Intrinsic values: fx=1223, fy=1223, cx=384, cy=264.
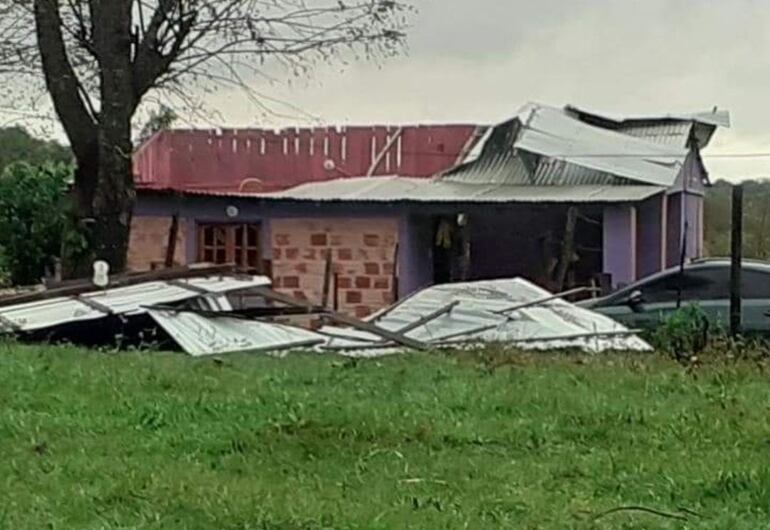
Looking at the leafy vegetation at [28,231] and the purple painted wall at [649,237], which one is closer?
the purple painted wall at [649,237]

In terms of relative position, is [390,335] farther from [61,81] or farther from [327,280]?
[327,280]

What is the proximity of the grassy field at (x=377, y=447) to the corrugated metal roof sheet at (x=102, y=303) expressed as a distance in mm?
3126

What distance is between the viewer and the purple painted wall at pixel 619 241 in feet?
67.3

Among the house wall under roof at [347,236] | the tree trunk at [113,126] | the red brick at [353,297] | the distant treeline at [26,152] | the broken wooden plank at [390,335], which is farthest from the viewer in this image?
the distant treeline at [26,152]

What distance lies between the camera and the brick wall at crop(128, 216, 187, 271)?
22469mm

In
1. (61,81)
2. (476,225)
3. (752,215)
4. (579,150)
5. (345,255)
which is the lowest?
(345,255)

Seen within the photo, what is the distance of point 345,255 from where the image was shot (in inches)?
881

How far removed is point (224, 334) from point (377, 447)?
6724 millimetres

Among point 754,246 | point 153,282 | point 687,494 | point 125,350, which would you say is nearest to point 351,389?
point 687,494

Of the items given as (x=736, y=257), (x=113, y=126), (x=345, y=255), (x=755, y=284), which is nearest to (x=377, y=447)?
(x=736, y=257)

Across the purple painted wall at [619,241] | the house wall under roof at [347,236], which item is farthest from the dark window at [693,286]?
the house wall under roof at [347,236]

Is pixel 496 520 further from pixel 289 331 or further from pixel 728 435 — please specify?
pixel 289 331

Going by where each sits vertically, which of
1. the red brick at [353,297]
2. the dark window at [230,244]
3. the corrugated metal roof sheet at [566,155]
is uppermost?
the corrugated metal roof sheet at [566,155]

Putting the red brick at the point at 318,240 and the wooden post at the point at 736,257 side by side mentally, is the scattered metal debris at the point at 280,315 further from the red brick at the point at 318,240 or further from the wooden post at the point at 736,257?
the red brick at the point at 318,240
